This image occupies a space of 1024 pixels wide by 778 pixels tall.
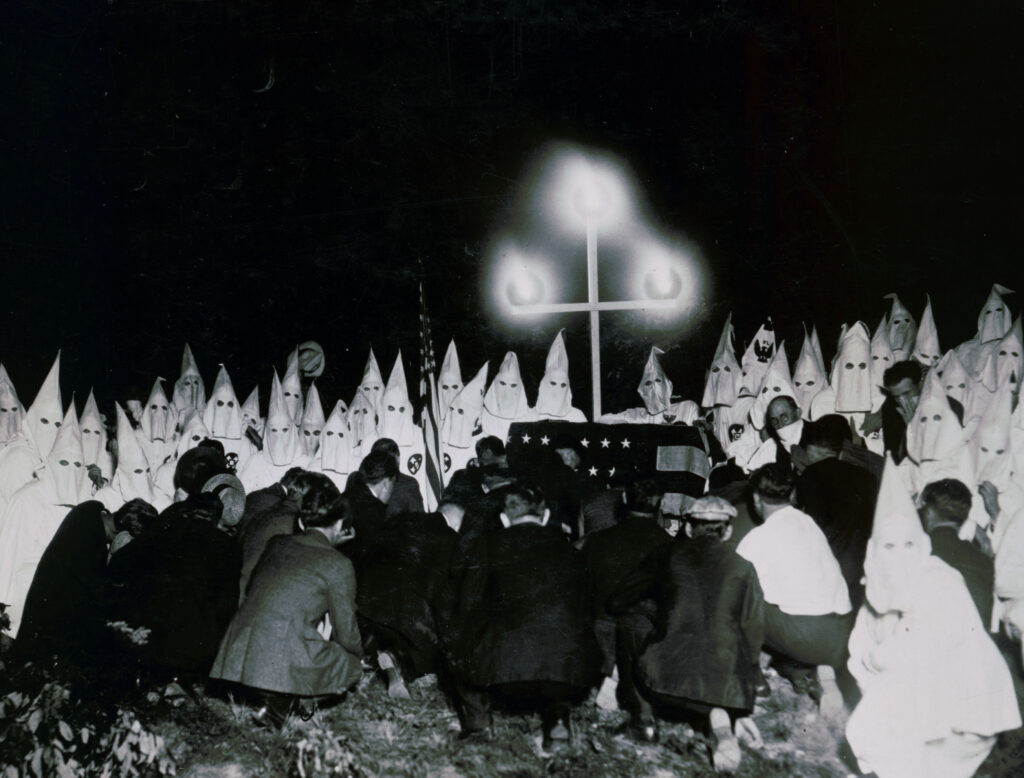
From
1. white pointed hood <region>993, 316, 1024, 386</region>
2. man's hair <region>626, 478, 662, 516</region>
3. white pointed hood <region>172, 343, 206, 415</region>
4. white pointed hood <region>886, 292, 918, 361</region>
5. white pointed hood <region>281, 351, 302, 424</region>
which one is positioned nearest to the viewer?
man's hair <region>626, 478, 662, 516</region>

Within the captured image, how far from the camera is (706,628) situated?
401 centimetres

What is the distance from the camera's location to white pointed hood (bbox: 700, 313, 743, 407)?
341 inches

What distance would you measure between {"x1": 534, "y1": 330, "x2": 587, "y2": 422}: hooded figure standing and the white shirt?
184 inches

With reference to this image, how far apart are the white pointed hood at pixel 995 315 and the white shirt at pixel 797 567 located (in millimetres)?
3422

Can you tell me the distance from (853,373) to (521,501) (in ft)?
15.9

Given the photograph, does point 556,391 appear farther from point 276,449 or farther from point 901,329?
point 901,329

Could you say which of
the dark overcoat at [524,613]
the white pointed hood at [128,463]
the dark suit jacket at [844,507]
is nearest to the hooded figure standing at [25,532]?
the white pointed hood at [128,463]

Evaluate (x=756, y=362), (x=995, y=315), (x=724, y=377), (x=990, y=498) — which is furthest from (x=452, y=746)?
(x=995, y=315)

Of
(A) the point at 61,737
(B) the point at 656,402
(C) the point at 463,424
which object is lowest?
(A) the point at 61,737

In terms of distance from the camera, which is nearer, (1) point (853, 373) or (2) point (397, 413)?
(1) point (853, 373)

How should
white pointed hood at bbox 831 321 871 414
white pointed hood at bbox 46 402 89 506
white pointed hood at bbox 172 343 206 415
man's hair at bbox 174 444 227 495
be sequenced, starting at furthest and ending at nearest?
white pointed hood at bbox 172 343 206 415
white pointed hood at bbox 831 321 871 414
white pointed hood at bbox 46 402 89 506
man's hair at bbox 174 444 227 495

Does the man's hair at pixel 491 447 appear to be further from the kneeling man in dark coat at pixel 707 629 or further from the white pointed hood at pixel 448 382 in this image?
the white pointed hood at pixel 448 382

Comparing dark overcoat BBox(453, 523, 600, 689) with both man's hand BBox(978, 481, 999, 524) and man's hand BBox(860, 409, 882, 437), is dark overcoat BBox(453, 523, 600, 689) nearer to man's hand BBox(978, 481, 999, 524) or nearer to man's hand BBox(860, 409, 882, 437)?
man's hand BBox(978, 481, 999, 524)

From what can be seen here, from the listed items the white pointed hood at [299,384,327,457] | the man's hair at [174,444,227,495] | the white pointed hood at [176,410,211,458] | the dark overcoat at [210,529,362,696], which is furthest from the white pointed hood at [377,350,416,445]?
the dark overcoat at [210,529,362,696]
